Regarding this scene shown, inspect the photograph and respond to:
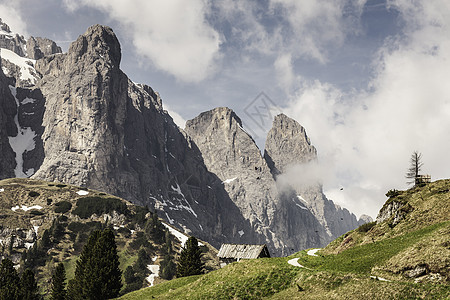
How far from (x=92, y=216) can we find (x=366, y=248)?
159294mm

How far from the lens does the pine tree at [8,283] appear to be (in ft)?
231

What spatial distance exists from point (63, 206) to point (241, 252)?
138787 mm

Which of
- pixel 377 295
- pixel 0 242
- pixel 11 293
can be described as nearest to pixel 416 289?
pixel 377 295

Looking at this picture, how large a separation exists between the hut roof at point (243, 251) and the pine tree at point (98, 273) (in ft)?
83.3

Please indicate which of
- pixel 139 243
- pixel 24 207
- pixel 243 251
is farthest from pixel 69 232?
pixel 243 251

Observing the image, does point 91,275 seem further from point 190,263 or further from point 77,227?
point 77,227

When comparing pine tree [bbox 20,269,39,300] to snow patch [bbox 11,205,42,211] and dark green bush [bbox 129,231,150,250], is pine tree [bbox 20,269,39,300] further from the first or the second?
snow patch [bbox 11,205,42,211]

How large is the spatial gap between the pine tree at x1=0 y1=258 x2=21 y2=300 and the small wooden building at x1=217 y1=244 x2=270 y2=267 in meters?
43.7

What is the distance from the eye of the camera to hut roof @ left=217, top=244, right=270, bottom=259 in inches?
3162

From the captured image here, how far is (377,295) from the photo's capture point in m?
30.3

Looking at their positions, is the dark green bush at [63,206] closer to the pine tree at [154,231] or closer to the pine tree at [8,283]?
the pine tree at [154,231]

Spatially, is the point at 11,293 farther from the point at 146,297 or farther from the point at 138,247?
the point at 138,247

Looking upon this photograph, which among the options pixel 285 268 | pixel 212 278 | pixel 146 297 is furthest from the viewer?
pixel 146 297

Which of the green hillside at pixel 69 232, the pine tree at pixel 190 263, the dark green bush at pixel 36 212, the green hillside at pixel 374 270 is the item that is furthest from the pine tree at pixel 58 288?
the dark green bush at pixel 36 212
